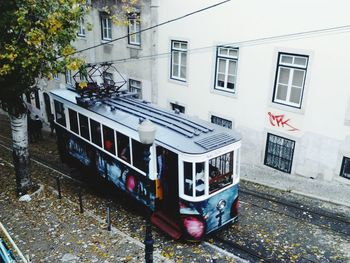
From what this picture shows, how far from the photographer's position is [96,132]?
1098cm

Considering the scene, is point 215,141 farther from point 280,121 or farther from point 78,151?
point 78,151

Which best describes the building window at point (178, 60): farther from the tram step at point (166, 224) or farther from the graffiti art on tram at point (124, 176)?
the tram step at point (166, 224)

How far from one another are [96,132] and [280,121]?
6.61 metres

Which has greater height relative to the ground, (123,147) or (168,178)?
(123,147)

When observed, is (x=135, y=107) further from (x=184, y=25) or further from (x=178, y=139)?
(x=184, y=25)

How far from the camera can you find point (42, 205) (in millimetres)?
10930

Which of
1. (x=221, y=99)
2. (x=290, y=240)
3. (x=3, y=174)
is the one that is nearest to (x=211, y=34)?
(x=221, y=99)

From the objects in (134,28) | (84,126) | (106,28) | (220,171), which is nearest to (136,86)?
(134,28)

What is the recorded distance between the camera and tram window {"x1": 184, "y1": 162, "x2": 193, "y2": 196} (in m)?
8.20

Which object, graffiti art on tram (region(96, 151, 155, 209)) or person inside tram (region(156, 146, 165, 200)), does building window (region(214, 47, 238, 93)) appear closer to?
graffiti art on tram (region(96, 151, 155, 209))

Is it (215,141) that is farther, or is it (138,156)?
(138,156)

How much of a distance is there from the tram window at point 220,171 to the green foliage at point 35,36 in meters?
4.25

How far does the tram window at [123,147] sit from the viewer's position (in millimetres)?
9712

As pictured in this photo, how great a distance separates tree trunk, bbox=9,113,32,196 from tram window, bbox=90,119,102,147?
2.12m
